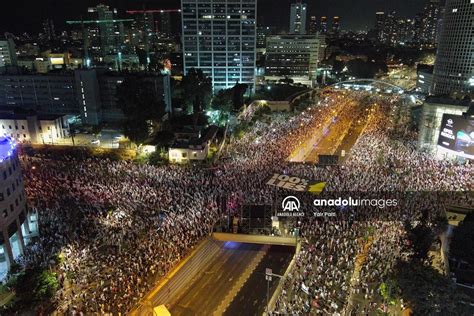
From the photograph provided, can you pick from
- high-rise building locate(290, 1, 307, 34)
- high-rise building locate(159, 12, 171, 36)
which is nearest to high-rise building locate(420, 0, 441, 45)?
high-rise building locate(290, 1, 307, 34)

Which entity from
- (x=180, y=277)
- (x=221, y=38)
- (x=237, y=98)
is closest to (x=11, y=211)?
(x=180, y=277)

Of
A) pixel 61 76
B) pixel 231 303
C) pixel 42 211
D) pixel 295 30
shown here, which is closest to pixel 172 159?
pixel 42 211

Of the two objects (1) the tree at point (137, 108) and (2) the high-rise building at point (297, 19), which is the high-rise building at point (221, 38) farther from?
(2) the high-rise building at point (297, 19)

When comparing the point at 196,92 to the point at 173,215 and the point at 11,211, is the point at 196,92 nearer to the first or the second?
the point at 173,215

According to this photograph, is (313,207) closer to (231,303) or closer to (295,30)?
(231,303)

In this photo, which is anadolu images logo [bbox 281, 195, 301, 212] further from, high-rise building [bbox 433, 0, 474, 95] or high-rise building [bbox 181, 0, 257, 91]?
high-rise building [bbox 181, 0, 257, 91]

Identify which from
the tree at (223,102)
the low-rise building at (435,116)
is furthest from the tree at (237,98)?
the low-rise building at (435,116)
